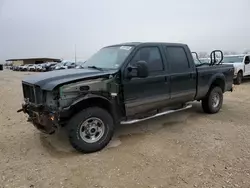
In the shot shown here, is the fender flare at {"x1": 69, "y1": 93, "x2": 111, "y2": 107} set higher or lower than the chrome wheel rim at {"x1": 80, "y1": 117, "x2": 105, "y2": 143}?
higher

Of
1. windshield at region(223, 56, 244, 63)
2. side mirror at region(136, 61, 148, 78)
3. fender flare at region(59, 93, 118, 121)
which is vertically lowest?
fender flare at region(59, 93, 118, 121)

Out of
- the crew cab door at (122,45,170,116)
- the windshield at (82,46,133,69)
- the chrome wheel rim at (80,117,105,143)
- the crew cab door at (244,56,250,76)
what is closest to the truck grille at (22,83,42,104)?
the chrome wheel rim at (80,117,105,143)

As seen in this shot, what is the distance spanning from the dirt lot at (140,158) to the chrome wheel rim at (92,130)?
0.97ft

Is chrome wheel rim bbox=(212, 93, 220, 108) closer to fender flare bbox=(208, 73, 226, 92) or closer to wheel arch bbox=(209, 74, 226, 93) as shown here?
wheel arch bbox=(209, 74, 226, 93)

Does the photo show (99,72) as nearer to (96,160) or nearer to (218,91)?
(96,160)

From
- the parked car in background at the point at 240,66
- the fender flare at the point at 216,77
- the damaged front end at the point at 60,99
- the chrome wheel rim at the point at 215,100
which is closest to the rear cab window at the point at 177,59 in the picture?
the fender flare at the point at 216,77

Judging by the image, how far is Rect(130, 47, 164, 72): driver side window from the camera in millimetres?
5001

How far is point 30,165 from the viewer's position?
387 cm

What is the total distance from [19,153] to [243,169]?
12.1 feet

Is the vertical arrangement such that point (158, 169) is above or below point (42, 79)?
below

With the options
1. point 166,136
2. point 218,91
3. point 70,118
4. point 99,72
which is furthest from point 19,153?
point 218,91

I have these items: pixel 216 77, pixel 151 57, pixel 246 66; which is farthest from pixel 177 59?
pixel 246 66

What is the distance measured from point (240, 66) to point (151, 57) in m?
11.7

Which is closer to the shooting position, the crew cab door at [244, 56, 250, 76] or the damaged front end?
the damaged front end
